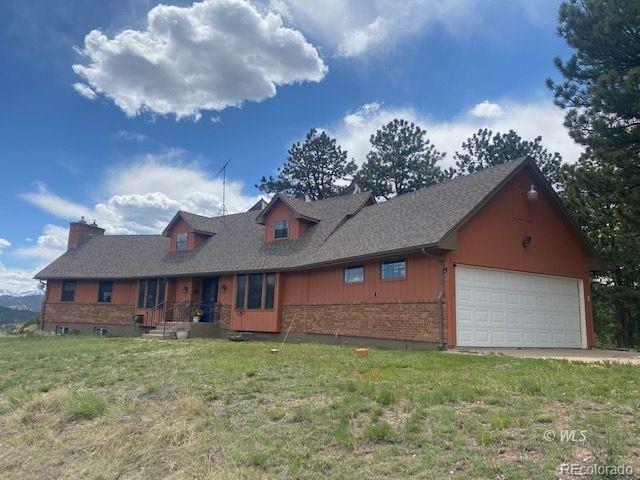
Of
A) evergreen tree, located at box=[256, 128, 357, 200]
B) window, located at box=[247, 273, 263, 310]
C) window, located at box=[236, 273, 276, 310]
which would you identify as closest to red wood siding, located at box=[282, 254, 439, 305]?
window, located at box=[236, 273, 276, 310]

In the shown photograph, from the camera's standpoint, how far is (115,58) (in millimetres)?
16281

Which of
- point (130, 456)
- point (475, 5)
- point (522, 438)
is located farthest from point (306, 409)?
point (475, 5)

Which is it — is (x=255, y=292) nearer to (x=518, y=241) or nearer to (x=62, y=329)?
(x=518, y=241)

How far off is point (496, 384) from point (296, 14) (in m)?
13.4

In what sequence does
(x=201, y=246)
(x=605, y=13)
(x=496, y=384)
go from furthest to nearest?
(x=201, y=246)
(x=605, y=13)
(x=496, y=384)

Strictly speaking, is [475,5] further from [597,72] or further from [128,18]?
[128,18]

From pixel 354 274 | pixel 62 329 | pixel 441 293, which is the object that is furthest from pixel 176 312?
pixel 441 293

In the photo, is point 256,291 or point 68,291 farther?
point 68,291

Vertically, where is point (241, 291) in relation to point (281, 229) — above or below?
below

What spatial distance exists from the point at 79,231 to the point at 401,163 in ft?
77.0

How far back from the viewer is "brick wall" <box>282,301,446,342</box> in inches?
528

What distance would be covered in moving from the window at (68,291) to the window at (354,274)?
17.7 m

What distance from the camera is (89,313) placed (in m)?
26.1

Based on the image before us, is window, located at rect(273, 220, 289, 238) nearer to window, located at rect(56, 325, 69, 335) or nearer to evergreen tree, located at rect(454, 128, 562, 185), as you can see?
window, located at rect(56, 325, 69, 335)
